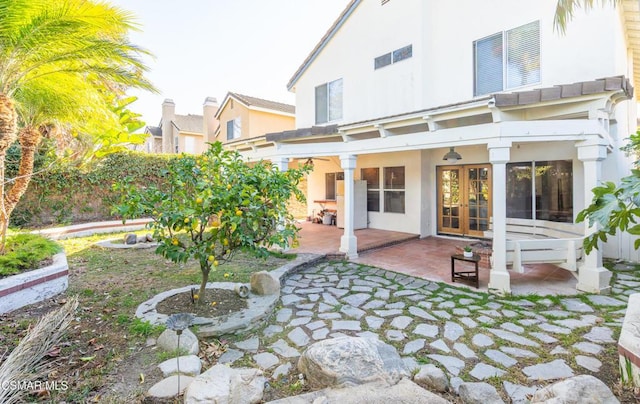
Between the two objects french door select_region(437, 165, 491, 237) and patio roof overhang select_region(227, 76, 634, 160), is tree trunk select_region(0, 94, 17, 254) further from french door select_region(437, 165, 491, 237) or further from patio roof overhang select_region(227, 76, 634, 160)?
french door select_region(437, 165, 491, 237)

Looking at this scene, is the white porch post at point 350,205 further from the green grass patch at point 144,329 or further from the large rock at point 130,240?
the large rock at point 130,240

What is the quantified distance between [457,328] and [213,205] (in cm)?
361

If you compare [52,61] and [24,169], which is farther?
[24,169]

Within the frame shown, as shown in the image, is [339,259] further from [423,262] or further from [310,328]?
[310,328]

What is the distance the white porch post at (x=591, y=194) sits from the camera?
539 centimetres

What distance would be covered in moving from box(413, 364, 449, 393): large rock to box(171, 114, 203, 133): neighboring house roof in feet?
85.2

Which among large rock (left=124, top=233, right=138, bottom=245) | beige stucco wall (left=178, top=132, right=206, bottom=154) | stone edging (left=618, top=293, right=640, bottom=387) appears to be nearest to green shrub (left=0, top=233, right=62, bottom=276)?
large rock (left=124, top=233, right=138, bottom=245)

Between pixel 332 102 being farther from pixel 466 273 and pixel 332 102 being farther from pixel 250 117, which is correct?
pixel 466 273

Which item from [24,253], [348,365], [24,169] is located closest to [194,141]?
[24,169]

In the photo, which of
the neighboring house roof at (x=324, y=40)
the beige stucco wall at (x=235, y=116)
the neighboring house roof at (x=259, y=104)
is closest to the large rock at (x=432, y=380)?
the neighboring house roof at (x=324, y=40)

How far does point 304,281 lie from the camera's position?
21.1 ft

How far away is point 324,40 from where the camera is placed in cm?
1147

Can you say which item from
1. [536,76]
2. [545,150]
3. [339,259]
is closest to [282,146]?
[339,259]

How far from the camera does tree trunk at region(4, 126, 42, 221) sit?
20.2ft
